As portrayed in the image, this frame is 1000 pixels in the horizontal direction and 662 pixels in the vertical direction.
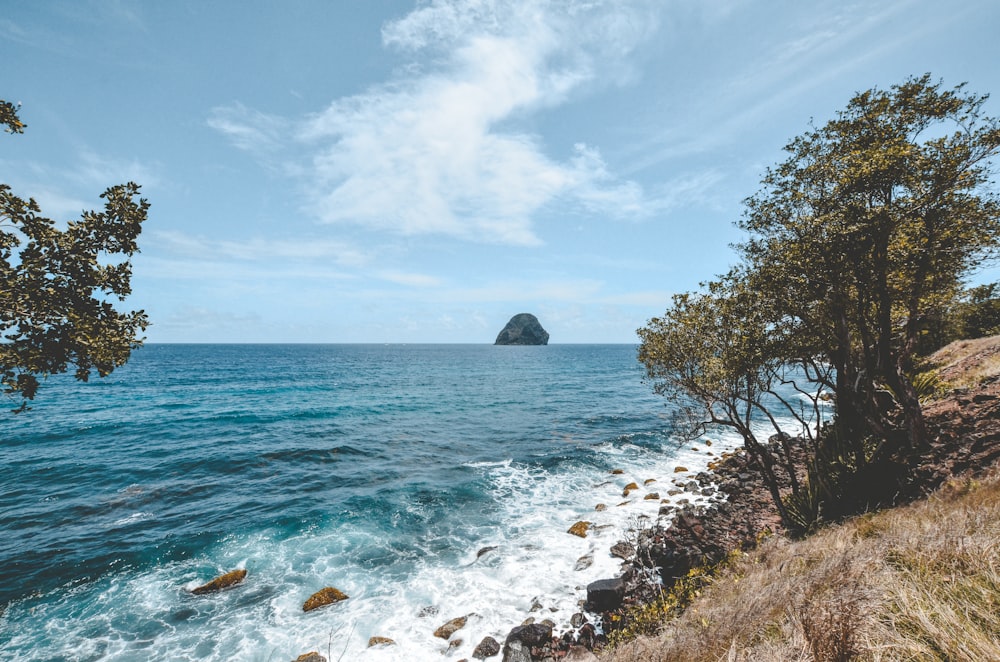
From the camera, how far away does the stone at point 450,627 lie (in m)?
14.0

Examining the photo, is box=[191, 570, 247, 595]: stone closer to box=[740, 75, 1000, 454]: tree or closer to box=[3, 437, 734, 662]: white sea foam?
box=[3, 437, 734, 662]: white sea foam

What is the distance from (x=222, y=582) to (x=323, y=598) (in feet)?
17.0

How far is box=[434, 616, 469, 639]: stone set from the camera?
1400 cm

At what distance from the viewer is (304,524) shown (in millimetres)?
22438

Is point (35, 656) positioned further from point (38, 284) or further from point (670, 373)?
point (670, 373)

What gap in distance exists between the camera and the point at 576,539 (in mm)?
20453

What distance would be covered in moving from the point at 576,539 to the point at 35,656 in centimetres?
2106

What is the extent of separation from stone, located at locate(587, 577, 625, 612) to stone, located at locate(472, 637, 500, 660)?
12.8ft

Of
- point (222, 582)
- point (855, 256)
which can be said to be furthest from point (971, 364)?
point (222, 582)

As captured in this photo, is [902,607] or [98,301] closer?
[902,607]

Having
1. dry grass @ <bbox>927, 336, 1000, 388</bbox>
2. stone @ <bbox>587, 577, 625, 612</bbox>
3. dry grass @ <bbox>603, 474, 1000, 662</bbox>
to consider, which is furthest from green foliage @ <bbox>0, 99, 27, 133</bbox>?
dry grass @ <bbox>927, 336, 1000, 388</bbox>

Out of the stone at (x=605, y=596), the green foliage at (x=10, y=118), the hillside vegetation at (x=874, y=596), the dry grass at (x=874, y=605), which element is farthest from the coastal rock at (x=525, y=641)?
the green foliage at (x=10, y=118)

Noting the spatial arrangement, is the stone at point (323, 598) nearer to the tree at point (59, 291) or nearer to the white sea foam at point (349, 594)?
the white sea foam at point (349, 594)

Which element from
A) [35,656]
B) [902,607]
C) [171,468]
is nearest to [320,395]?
[171,468]
